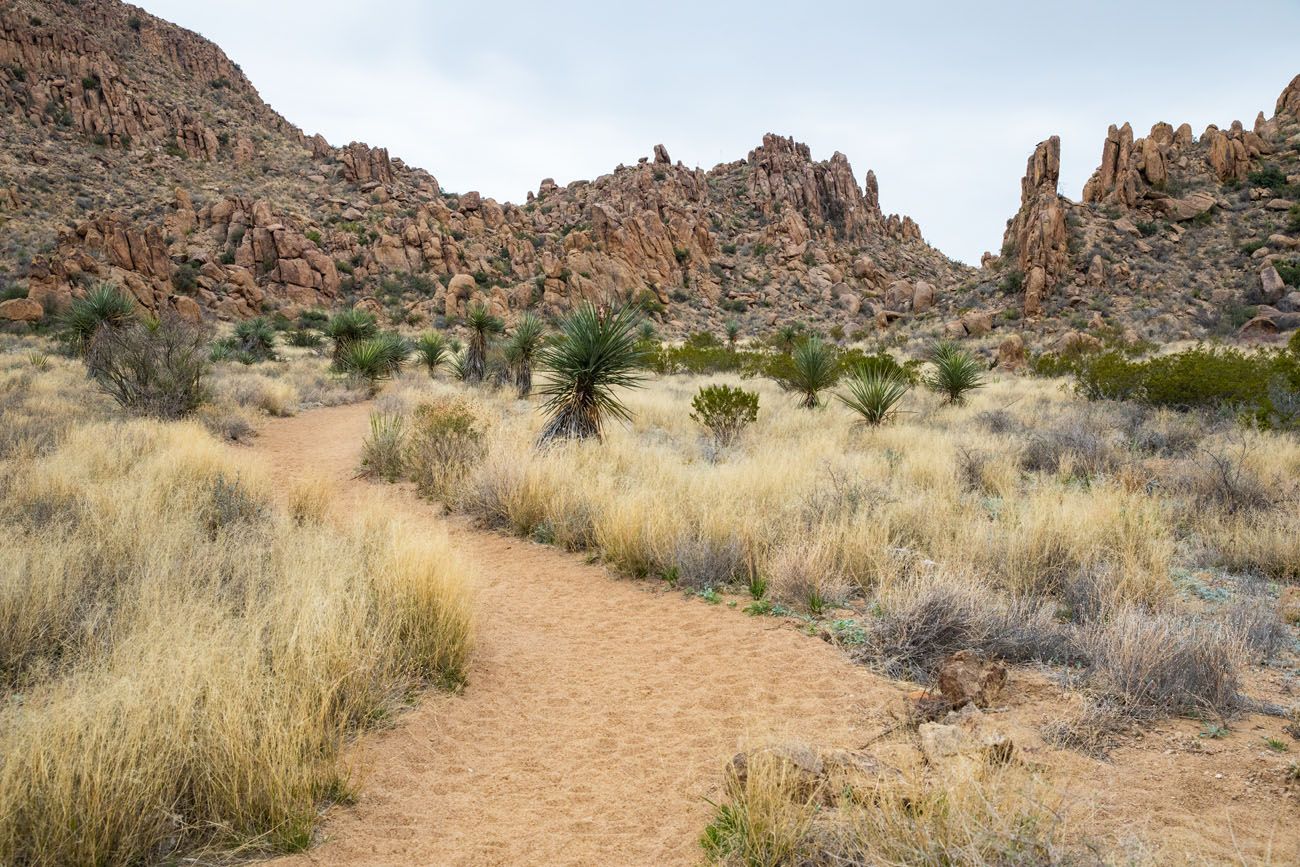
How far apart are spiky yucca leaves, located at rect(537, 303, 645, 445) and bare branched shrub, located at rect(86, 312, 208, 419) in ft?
26.5

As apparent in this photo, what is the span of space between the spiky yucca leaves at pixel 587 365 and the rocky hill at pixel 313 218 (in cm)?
3228

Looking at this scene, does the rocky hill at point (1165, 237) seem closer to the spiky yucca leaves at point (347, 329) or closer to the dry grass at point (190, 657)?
the spiky yucca leaves at point (347, 329)

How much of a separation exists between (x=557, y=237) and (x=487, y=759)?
56121 mm

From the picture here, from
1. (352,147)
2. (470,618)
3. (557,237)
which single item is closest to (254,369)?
(470,618)

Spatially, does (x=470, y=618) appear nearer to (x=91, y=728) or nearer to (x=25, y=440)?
(x=91, y=728)

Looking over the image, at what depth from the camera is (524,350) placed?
19.7m

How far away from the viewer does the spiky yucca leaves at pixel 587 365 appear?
10.6 meters

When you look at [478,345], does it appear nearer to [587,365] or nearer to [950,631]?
[587,365]

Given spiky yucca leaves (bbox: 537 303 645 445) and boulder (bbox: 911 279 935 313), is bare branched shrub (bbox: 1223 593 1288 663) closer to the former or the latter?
spiky yucca leaves (bbox: 537 303 645 445)

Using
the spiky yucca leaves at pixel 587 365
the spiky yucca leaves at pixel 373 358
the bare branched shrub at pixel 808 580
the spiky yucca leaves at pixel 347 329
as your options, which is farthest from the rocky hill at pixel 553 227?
the bare branched shrub at pixel 808 580

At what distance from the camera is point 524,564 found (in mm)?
6859

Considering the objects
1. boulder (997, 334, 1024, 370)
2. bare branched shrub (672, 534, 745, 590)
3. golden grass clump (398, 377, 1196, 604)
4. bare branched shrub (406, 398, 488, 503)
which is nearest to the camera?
golden grass clump (398, 377, 1196, 604)

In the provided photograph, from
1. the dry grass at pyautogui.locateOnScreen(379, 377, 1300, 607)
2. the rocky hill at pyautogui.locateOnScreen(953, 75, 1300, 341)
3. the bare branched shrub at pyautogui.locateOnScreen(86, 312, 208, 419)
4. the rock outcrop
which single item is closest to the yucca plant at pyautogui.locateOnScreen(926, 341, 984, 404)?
the dry grass at pyautogui.locateOnScreen(379, 377, 1300, 607)

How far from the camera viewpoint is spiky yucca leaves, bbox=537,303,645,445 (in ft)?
34.7
